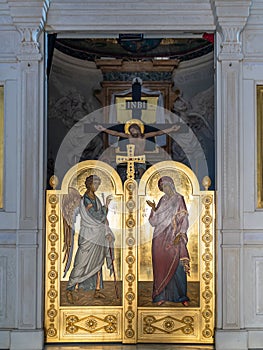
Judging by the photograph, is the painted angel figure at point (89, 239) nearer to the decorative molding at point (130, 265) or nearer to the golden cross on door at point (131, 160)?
the decorative molding at point (130, 265)

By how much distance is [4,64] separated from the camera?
23.0 ft

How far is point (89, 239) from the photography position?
7086 millimetres

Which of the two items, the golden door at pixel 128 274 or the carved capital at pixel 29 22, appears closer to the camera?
the carved capital at pixel 29 22

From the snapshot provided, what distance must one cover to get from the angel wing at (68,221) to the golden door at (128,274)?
10 millimetres

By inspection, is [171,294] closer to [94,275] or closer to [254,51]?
[94,275]

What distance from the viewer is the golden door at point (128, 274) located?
274 inches

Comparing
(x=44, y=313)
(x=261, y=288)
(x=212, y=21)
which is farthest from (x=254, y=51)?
(x=44, y=313)

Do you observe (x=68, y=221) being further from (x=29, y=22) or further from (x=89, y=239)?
(x=29, y=22)

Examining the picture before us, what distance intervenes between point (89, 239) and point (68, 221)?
288 mm

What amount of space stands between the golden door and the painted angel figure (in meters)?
0.01

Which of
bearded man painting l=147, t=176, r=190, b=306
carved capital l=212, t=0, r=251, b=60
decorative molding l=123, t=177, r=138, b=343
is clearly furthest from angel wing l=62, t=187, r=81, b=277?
carved capital l=212, t=0, r=251, b=60

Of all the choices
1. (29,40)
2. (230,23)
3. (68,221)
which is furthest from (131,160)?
(230,23)

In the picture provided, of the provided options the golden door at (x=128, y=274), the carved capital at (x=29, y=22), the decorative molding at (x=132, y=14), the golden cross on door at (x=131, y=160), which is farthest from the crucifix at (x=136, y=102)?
the carved capital at (x=29, y=22)

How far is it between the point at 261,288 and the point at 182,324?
34.8 inches
